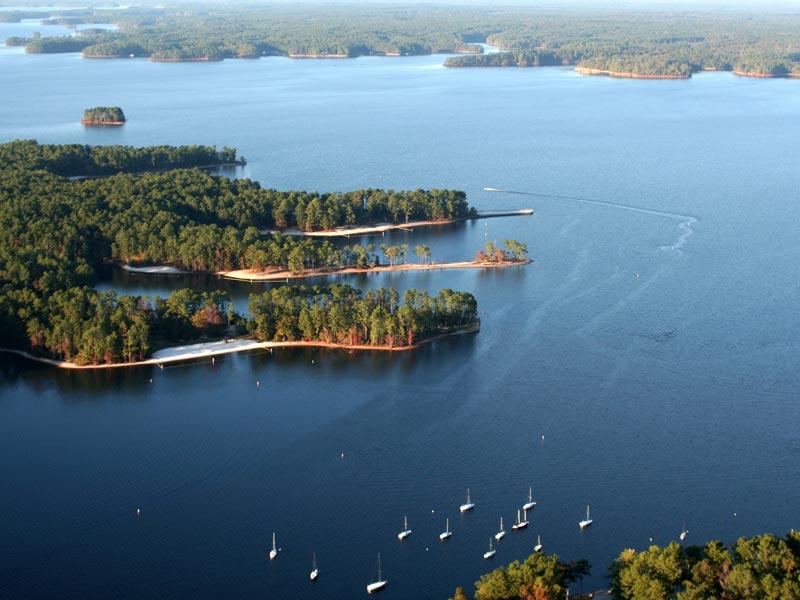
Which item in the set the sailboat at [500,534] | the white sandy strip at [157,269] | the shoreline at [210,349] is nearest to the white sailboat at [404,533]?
the sailboat at [500,534]

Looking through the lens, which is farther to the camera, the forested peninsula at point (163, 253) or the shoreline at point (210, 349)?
the forested peninsula at point (163, 253)

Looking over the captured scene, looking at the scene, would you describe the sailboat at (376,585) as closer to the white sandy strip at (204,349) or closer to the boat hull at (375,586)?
the boat hull at (375,586)

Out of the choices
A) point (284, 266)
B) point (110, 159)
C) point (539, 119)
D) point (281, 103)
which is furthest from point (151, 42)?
point (284, 266)

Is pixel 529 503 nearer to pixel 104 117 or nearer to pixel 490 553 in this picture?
pixel 490 553

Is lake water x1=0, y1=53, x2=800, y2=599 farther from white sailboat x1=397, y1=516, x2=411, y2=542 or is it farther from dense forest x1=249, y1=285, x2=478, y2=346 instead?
dense forest x1=249, y1=285, x2=478, y2=346

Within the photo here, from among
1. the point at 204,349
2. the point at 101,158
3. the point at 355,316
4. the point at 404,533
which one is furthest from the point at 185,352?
the point at 101,158

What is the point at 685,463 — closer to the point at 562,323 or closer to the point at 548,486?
the point at 548,486
